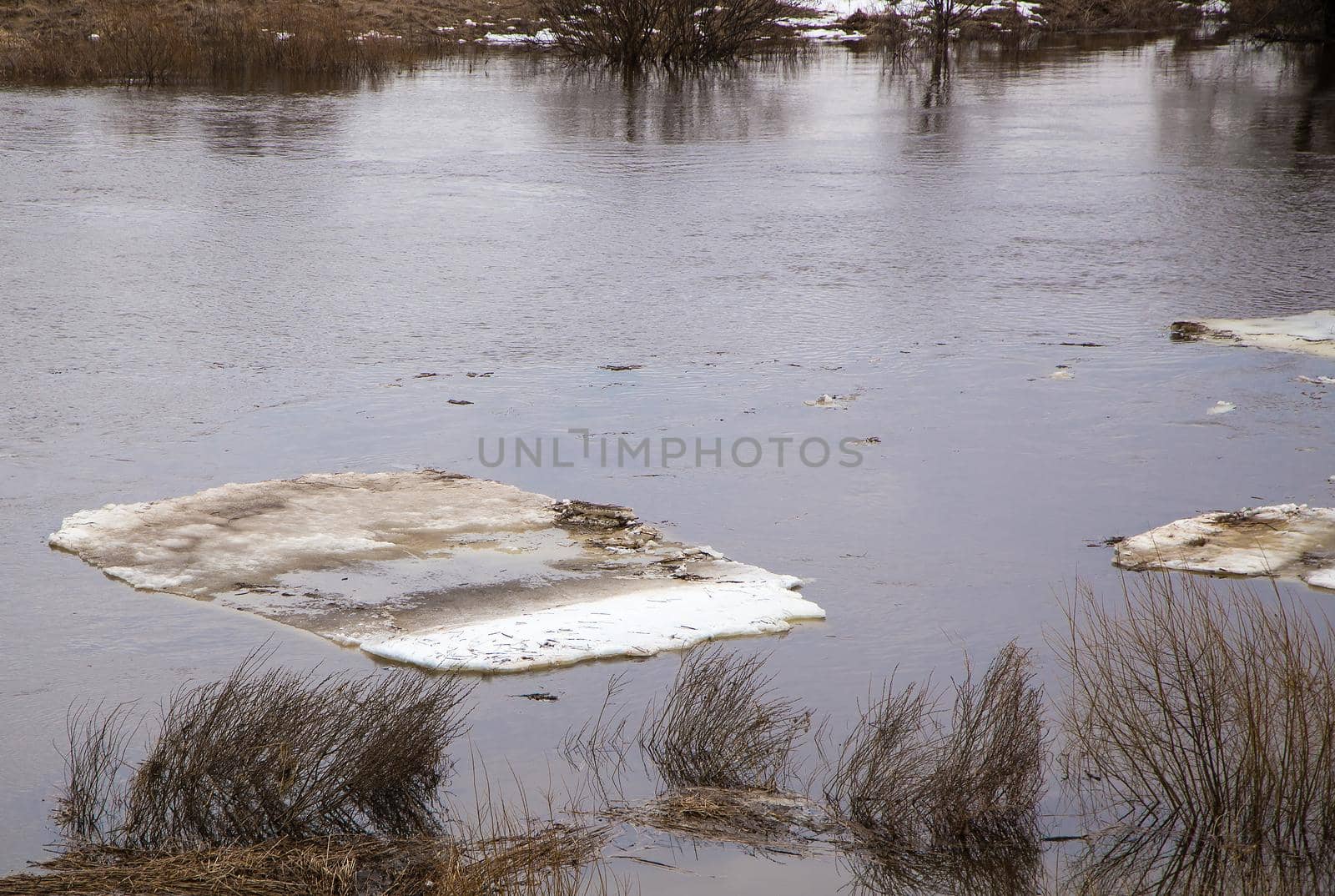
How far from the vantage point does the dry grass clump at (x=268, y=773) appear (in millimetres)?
3629

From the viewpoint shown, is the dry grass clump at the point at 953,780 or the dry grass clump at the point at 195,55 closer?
the dry grass clump at the point at 953,780

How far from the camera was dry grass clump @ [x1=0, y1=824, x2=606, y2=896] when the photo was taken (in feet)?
10.6

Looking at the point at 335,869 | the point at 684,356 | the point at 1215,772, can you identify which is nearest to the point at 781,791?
the point at 1215,772

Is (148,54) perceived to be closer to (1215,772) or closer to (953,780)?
(953,780)

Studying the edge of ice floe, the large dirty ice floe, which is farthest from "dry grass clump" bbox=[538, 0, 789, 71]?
the edge of ice floe

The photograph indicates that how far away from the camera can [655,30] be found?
25953 millimetres

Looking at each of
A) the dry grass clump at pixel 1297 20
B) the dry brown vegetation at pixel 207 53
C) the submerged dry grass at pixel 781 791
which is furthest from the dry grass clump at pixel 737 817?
the dry grass clump at pixel 1297 20

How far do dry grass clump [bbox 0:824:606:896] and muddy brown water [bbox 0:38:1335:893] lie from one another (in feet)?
Result: 0.94

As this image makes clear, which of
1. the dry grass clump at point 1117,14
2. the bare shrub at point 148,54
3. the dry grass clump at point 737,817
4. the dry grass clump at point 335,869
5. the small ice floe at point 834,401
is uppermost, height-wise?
the dry grass clump at point 1117,14

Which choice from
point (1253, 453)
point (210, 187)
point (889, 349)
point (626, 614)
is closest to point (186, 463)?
point (626, 614)

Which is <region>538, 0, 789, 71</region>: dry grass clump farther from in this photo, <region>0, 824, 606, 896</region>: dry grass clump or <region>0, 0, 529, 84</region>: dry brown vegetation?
<region>0, 824, 606, 896</region>: dry grass clump

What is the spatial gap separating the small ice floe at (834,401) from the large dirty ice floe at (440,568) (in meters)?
1.59

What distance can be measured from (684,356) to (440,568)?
2.88m

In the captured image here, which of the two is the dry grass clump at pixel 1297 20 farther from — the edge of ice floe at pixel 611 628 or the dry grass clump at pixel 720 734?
the dry grass clump at pixel 720 734
